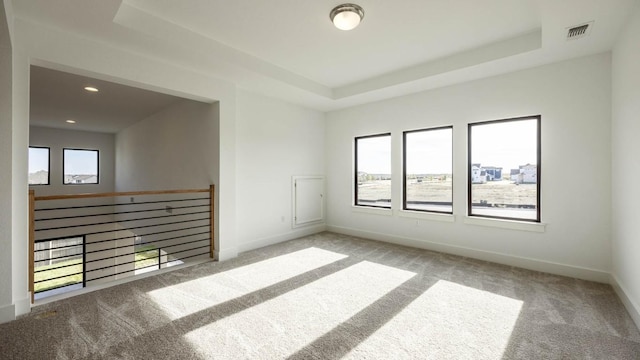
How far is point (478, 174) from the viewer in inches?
157

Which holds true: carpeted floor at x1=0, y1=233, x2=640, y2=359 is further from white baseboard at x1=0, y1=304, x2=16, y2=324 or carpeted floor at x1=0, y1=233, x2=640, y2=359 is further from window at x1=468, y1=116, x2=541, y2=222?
window at x1=468, y1=116, x2=541, y2=222

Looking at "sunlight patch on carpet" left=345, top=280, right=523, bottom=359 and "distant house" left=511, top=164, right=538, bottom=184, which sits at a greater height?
"distant house" left=511, top=164, right=538, bottom=184

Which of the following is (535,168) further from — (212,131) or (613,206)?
(212,131)

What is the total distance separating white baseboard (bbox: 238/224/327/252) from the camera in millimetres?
4435

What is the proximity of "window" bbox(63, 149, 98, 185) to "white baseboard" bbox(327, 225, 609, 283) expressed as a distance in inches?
346

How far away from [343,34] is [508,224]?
10.7ft

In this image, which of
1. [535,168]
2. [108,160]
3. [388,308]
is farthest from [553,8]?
[108,160]

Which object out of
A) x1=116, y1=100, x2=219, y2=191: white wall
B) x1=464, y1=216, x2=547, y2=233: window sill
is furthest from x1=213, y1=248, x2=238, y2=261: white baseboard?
x1=464, y1=216, x2=547, y2=233: window sill

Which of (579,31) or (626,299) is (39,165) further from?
(626,299)

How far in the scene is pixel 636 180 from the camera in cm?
229

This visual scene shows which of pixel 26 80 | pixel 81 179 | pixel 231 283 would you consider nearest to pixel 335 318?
pixel 231 283

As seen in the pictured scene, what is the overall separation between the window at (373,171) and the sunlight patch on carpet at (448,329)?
8.09 feet

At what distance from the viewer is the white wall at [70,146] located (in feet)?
25.3

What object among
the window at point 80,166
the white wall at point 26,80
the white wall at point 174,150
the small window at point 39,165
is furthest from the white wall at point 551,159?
the small window at point 39,165
